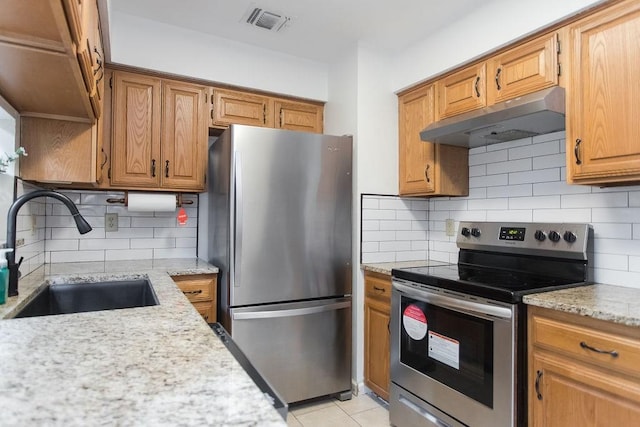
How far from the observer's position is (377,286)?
2459 mm

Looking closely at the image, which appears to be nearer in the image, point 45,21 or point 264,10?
point 45,21

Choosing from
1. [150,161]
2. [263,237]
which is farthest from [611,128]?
[150,161]

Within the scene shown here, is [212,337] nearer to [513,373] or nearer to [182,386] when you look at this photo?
[182,386]

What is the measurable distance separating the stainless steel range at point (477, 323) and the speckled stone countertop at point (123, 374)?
1260 millimetres

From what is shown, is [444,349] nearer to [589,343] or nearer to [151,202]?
[589,343]

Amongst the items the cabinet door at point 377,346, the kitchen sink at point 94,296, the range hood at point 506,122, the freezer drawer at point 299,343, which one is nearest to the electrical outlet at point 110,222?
the kitchen sink at point 94,296

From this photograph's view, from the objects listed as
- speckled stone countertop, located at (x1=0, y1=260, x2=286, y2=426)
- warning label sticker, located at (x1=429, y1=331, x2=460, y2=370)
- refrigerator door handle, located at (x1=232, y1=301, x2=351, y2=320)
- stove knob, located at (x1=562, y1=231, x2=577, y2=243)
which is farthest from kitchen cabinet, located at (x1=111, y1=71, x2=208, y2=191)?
stove knob, located at (x1=562, y1=231, x2=577, y2=243)

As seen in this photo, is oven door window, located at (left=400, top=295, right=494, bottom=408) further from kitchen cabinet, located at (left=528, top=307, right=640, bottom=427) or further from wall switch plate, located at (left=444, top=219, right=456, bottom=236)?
wall switch plate, located at (left=444, top=219, right=456, bottom=236)

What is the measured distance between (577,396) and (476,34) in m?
1.89

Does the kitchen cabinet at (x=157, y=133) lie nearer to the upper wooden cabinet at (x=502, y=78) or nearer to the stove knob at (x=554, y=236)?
the upper wooden cabinet at (x=502, y=78)

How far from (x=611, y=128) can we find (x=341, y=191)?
145 centimetres

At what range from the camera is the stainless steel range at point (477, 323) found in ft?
5.18

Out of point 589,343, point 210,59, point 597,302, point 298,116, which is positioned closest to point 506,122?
point 597,302

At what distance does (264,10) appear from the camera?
2.23 m
